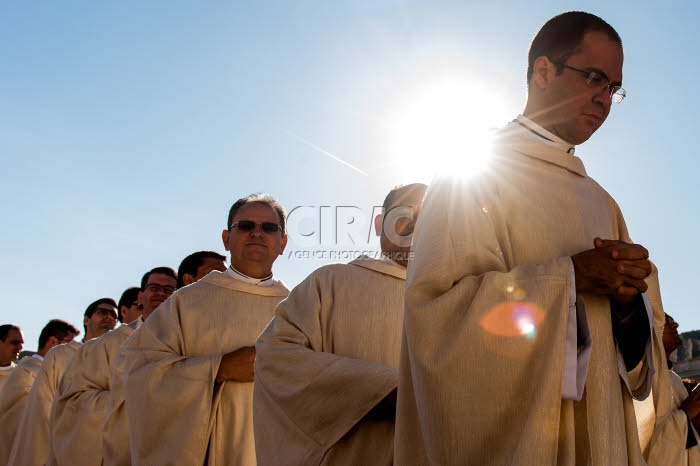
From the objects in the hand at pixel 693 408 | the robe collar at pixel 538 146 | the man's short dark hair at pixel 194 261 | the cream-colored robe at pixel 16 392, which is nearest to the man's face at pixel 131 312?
the man's short dark hair at pixel 194 261

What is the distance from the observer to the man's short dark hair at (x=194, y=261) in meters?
8.20

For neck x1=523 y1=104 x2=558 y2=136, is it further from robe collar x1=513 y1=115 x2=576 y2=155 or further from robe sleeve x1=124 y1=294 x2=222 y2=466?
robe sleeve x1=124 y1=294 x2=222 y2=466

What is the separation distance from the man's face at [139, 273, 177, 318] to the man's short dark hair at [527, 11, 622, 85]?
636cm

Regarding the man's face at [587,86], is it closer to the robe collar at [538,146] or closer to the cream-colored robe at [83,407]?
the robe collar at [538,146]

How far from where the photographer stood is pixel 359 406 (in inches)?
164

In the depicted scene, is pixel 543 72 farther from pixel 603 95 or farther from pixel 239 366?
pixel 239 366

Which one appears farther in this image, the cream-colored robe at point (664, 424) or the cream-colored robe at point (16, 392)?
the cream-colored robe at point (16, 392)

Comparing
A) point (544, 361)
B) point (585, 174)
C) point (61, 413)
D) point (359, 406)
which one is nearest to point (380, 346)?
point (359, 406)

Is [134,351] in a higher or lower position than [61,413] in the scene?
higher

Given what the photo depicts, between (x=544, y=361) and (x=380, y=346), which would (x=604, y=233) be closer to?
(x=544, y=361)

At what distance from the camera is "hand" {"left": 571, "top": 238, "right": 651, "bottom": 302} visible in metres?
2.81

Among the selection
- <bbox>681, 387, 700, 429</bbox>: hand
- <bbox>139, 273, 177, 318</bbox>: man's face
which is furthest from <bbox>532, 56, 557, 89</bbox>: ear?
<bbox>139, 273, 177, 318</bbox>: man's face

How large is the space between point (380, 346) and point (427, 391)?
6.45 ft

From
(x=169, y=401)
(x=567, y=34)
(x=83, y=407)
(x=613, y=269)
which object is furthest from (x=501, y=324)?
(x=83, y=407)
